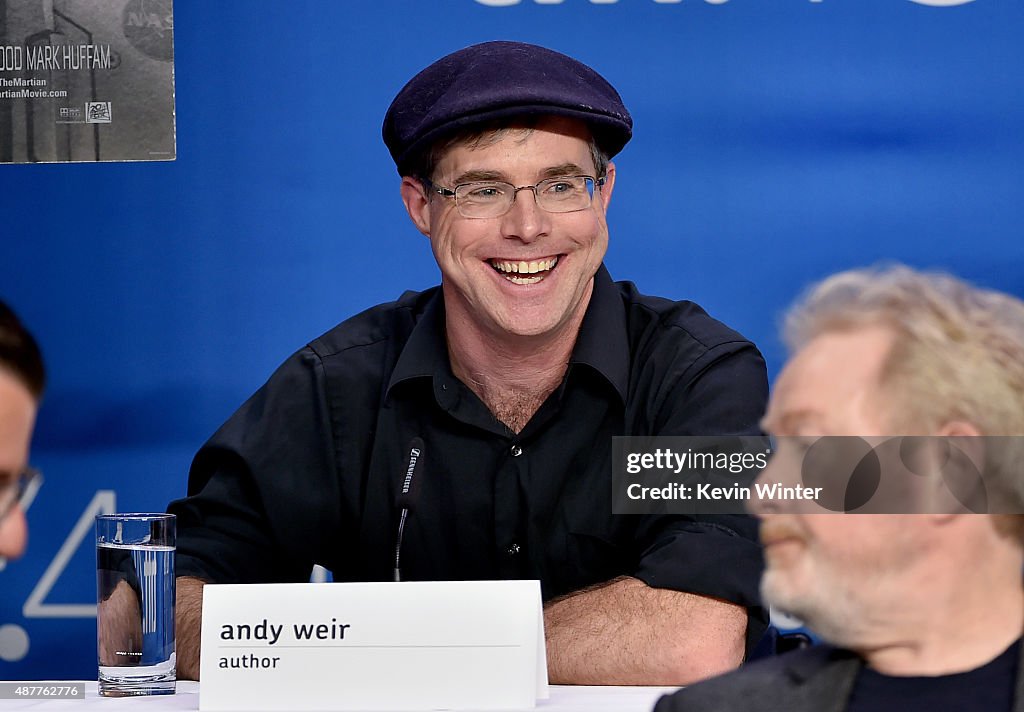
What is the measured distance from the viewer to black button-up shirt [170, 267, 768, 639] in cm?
201

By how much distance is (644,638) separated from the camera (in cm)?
162

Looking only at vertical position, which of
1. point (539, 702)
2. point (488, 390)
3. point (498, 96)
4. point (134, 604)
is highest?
point (498, 96)

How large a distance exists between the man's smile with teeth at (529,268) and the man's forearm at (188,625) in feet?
2.24

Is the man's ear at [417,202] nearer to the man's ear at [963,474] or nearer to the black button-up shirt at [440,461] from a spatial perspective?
the black button-up shirt at [440,461]

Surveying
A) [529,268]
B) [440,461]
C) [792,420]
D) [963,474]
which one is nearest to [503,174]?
[529,268]

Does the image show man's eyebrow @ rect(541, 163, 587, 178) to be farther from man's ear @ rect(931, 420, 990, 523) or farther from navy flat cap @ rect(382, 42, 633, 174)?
man's ear @ rect(931, 420, 990, 523)

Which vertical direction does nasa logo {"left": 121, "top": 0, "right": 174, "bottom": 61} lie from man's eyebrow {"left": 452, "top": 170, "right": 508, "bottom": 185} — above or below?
above

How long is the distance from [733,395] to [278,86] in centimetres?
97

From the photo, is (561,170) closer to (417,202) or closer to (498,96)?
(498,96)

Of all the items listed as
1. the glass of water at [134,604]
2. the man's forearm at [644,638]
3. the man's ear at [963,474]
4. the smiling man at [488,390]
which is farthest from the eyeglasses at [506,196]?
the man's ear at [963,474]

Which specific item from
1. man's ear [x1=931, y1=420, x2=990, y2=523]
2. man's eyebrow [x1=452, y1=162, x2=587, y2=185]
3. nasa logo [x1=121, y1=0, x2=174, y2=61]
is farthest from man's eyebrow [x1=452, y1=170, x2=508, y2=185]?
man's ear [x1=931, y1=420, x2=990, y2=523]

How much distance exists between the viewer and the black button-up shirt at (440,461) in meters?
2.01

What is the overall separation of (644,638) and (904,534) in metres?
0.64

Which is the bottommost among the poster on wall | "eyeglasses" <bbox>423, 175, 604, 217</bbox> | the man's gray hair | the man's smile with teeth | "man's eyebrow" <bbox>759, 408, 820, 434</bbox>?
"man's eyebrow" <bbox>759, 408, 820, 434</bbox>
